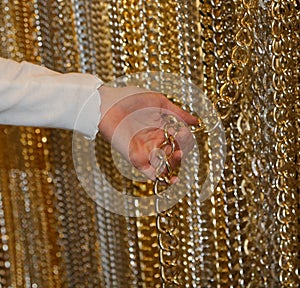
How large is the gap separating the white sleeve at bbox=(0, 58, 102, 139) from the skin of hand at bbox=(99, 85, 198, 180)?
0.01 metres

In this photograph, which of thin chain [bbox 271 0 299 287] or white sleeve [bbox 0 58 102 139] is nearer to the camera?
white sleeve [bbox 0 58 102 139]

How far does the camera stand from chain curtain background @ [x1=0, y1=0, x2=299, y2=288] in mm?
1073

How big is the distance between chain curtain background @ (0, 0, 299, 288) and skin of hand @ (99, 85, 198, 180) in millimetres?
196

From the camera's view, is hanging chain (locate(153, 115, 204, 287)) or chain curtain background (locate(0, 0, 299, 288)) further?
chain curtain background (locate(0, 0, 299, 288))

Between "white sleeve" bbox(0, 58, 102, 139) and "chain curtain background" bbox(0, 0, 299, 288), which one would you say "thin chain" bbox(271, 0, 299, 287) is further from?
"white sleeve" bbox(0, 58, 102, 139)

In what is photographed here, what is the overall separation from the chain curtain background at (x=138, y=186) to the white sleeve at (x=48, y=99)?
0.76 ft

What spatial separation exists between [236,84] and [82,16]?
465 mm

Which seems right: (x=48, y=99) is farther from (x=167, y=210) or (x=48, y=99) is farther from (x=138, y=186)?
(x=138, y=186)

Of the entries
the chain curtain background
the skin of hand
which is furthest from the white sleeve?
the chain curtain background

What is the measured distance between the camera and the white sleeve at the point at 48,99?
80cm

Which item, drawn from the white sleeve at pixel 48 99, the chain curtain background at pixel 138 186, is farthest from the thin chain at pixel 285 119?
the white sleeve at pixel 48 99

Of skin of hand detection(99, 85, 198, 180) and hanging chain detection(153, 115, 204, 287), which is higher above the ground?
skin of hand detection(99, 85, 198, 180)

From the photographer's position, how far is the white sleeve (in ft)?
2.63

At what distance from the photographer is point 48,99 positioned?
2.65 ft
